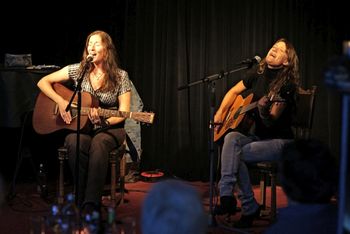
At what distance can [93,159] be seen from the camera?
4.00 m

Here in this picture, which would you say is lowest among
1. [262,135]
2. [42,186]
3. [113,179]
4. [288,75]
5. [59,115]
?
[42,186]

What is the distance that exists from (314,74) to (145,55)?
169cm

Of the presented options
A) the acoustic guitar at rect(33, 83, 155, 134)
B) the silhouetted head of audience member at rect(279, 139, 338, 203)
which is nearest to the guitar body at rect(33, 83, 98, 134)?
the acoustic guitar at rect(33, 83, 155, 134)

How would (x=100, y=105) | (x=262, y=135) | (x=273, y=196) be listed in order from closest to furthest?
1. (x=273, y=196)
2. (x=262, y=135)
3. (x=100, y=105)

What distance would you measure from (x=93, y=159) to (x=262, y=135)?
125cm

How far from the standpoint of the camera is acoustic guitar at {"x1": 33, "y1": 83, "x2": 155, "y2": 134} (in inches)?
164

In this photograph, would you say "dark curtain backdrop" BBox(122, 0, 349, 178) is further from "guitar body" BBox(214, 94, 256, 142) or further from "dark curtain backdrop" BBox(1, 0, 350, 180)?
"guitar body" BBox(214, 94, 256, 142)

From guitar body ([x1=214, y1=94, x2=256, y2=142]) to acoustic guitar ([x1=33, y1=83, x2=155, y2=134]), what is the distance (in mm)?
590

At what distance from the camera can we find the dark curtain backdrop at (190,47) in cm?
541

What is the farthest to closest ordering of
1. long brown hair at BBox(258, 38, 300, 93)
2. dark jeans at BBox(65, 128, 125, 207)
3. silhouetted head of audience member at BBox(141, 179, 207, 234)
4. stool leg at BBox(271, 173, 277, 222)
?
1. long brown hair at BBox(258, 38, 300, 93)
2. dark jeans at BBox(65, 128, 125, 207)
3. stool leg at BBox(271, 173, 277, 222)
4. silhouetted head of audience member at BBox(141, 179, 207, 234)

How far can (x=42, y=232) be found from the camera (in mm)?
2143

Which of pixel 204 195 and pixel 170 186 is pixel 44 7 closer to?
pixel 204 195

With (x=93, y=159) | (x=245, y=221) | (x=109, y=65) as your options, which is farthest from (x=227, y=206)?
(x=109, y=65)

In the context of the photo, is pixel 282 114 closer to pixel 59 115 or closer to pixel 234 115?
pixel 234 115
